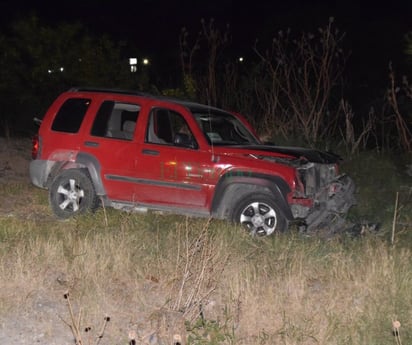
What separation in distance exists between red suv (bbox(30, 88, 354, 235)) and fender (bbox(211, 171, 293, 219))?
0.01 metres

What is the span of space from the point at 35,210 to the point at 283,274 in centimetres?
481

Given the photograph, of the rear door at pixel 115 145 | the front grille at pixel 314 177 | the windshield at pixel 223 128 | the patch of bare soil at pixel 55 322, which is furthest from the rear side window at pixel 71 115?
the patch of bare soil at pixel 55 322

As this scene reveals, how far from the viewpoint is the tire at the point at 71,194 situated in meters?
9.49

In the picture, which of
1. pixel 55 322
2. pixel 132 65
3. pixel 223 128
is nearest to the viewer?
pixel 55 322

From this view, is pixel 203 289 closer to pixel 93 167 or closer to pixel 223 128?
pixel 93 167

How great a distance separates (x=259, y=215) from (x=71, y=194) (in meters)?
2.56

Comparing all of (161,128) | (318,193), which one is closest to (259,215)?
(318,193)

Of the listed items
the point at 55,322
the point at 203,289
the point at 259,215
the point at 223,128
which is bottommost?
the point at 55,322

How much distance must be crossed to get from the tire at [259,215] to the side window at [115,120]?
1.81m

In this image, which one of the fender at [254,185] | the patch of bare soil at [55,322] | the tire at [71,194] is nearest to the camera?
the patch of bare soil at [55,322]

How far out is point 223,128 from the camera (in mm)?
9664

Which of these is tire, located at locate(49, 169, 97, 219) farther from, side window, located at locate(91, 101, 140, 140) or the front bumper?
the front bumper

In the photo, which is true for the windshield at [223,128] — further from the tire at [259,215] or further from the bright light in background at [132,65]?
the bright light in background at [132,65]

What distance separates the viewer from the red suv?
861cm
